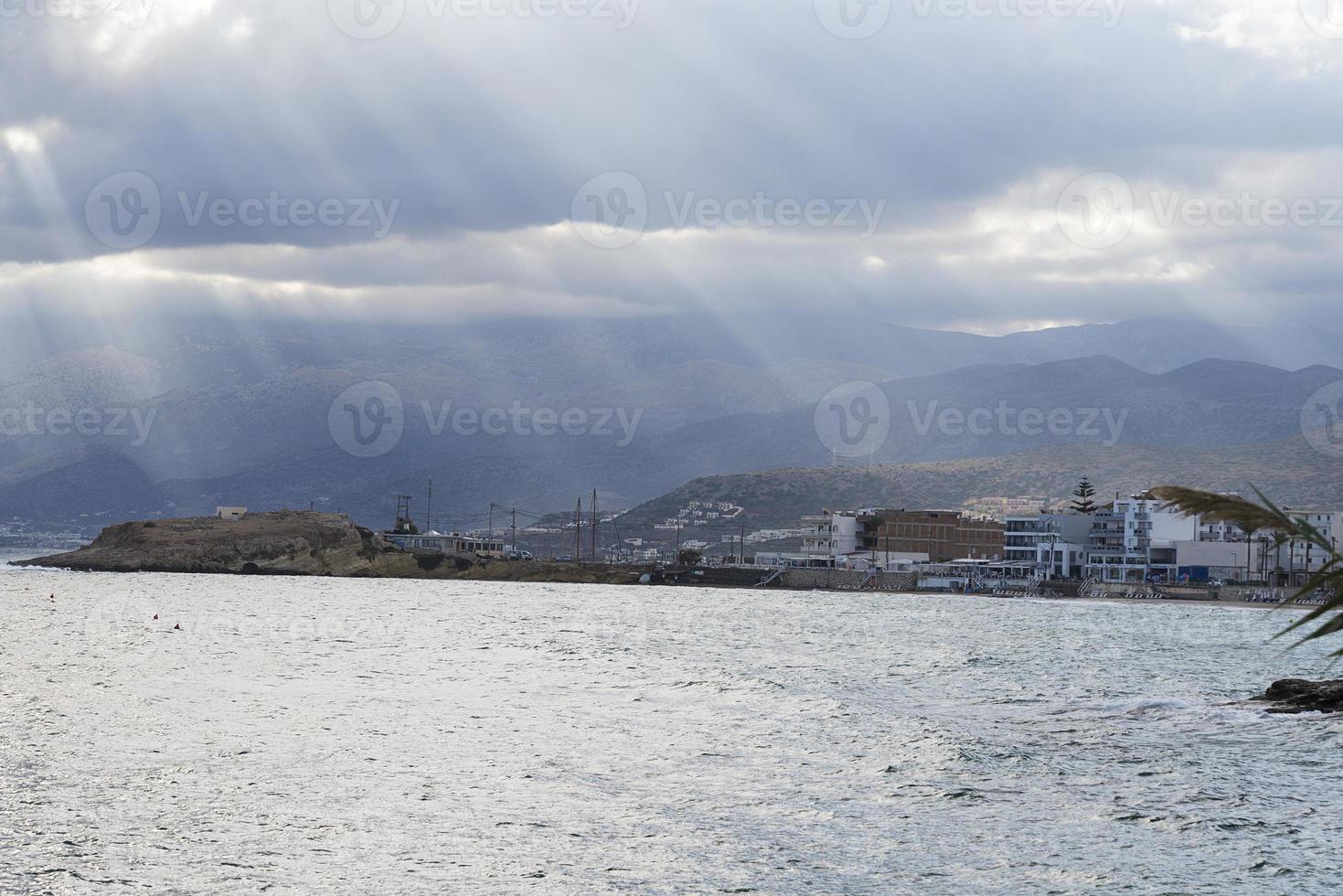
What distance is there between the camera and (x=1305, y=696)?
60.2 metres

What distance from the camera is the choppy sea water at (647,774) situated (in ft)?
92.3

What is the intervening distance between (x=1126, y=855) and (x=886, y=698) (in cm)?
3399

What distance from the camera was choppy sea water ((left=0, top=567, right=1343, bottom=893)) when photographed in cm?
2814

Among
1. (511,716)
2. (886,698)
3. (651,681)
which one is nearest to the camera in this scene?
(511,716)

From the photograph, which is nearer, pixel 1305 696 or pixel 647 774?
pixel 647 774

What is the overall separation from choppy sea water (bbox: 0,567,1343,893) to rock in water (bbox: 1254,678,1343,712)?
2.40 m

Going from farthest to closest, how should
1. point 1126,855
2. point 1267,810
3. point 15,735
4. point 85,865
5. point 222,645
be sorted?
point 222,645
point 15,735
point 1267,810
point 1126,855
point 85,865

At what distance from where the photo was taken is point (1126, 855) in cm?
3011

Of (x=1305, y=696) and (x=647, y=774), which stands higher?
(x=1305, y=696)

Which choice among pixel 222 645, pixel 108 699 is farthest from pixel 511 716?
pixel 222 645

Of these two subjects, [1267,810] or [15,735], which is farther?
[15,735]

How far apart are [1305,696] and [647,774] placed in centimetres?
3376

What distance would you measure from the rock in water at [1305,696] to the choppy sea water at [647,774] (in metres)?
2.40

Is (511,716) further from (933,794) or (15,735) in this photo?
(933,794)
